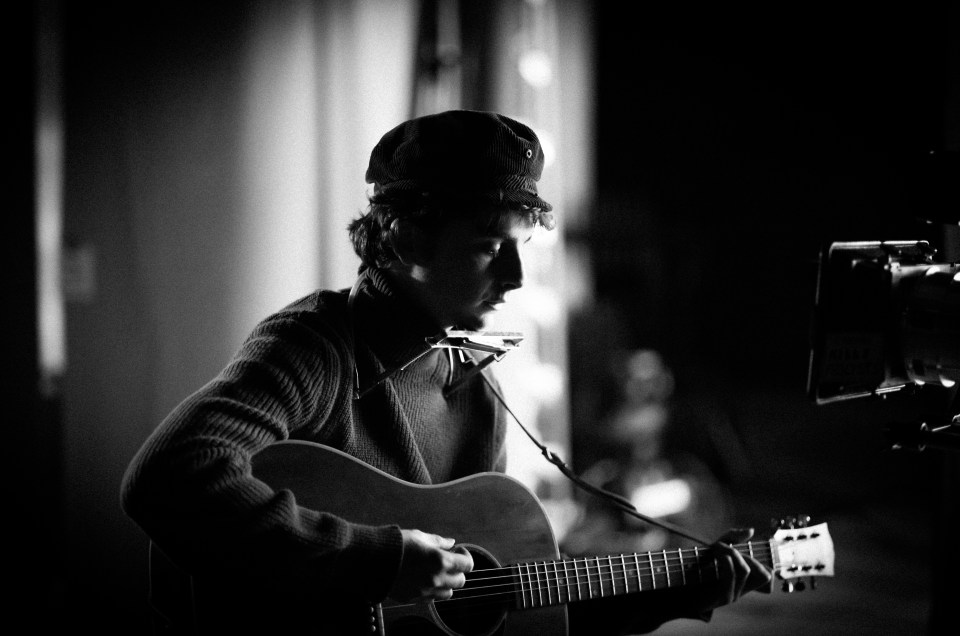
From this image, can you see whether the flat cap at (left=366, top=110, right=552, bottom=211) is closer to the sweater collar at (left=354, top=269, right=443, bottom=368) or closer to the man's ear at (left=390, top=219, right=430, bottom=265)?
the man's ear at (left=390, top=219, right=430, bottom=265)

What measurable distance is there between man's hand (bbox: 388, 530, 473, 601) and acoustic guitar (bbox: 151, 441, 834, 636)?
6 centimetres

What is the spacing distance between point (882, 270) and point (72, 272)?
185 cm

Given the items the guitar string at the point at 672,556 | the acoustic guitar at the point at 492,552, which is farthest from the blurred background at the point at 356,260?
the acoustic guitar at the point at 492,552

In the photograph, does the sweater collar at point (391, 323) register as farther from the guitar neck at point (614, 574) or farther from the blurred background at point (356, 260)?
the blurred background at point (356, 260)

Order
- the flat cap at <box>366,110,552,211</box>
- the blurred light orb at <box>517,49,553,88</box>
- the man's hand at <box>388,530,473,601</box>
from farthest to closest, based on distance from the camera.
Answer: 1. the blurred light orb at <box>517,49,553,88</box>
2. the flat cap at <box>366,110,552,211</box>
3. the man's hand at <box>388,530,473,601</box>

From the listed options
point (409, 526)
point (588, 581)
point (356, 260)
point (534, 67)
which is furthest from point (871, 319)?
point (534, 67)

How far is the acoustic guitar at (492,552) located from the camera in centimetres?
116

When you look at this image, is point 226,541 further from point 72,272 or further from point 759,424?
point 759,424

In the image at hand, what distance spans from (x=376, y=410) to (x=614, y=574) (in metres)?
0.50

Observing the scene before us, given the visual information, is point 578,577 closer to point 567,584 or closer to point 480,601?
point 567,584

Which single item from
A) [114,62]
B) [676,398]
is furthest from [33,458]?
[676,398]

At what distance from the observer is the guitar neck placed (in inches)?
50.9

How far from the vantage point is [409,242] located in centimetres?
129

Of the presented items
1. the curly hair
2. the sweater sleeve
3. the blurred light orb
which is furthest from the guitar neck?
the blurred light orb
